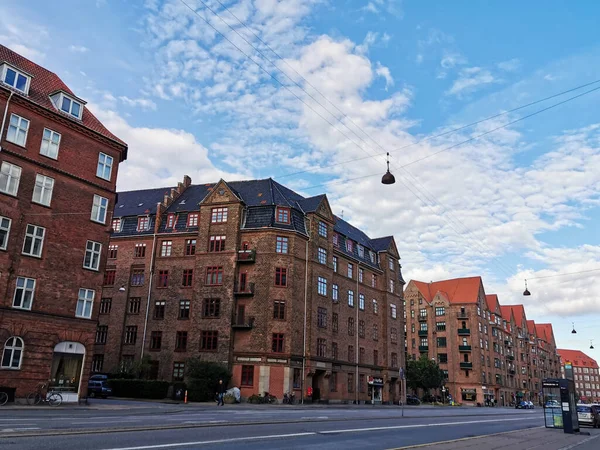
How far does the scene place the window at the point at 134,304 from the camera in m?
50.4

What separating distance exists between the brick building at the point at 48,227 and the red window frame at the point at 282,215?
60.8ft

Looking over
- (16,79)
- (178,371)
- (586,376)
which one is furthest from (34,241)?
(586,376)

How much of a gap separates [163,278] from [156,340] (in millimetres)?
6035

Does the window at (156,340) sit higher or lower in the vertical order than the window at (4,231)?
lower

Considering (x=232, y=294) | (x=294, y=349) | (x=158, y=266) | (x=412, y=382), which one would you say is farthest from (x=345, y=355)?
(x=412, y=382)

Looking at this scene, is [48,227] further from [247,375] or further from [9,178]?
[247,375]

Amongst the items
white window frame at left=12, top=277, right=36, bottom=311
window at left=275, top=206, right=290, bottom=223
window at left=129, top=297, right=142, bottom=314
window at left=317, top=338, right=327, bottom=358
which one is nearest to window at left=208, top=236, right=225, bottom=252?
window at left=275, top=206, right=290, bottom=223

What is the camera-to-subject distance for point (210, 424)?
54.6 feet

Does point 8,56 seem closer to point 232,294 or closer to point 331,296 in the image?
point 232,294

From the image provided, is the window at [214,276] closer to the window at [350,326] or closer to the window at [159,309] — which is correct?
the window at [159,309]

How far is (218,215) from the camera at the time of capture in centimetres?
4881

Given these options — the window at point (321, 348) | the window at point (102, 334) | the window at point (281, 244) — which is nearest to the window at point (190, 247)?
the window at point (281, 244)

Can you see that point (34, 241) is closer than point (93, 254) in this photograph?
Yes

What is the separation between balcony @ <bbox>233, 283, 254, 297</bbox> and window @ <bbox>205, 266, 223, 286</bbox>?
5.28ft
